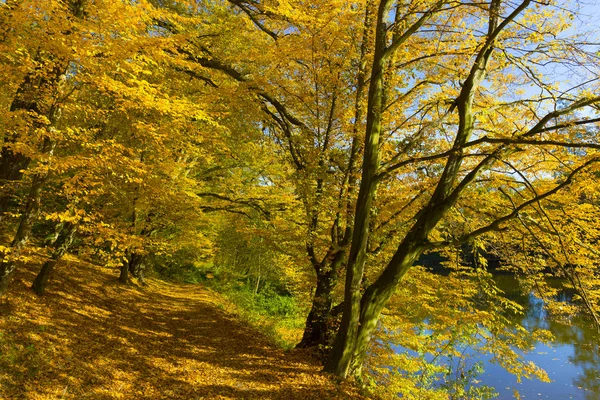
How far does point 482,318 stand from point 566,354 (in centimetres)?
1224

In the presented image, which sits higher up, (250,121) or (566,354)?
(250,121)

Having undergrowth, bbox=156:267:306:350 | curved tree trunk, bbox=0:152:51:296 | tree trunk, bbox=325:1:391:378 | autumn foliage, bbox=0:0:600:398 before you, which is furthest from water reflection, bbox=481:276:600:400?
curved tree trunk, bbox=0:152:51:296

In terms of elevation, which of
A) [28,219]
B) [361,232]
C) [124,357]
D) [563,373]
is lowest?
[124,357]

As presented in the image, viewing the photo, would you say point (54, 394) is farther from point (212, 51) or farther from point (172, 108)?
point (212, 51)

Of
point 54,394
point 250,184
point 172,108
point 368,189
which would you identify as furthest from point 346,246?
point 250,184

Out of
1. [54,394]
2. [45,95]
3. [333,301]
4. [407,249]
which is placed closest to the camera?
[54,394]

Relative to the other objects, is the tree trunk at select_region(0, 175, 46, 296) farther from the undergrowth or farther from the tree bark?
the undergrowth

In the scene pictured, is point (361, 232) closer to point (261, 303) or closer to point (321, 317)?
point (321, 317)

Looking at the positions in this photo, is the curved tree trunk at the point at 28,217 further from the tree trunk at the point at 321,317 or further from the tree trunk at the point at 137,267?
the tree trunk at the point at 137,267

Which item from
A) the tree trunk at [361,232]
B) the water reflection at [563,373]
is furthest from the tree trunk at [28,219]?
the water reflection at [563,373]

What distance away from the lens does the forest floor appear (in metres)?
4.42

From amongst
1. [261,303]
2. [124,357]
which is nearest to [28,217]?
[124,357]

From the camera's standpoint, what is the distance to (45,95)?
4941mm

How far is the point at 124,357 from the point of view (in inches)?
226
